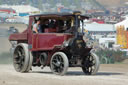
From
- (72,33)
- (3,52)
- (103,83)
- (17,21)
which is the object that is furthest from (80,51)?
(17,21)

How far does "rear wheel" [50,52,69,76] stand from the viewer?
15.1 metres

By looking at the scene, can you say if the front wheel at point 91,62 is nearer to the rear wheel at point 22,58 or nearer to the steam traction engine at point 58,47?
the steam traction engine at point 58,47

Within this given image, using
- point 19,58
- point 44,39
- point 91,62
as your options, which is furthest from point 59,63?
point 19,58

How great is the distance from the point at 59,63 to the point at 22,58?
1.96 meters

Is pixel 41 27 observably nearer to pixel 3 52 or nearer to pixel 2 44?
pixel 3 52

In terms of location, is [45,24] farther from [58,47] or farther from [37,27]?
[58,47]

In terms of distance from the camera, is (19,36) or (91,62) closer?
(91,62)

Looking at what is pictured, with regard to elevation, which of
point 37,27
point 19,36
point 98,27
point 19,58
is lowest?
point 98,27

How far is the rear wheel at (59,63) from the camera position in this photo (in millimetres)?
15069

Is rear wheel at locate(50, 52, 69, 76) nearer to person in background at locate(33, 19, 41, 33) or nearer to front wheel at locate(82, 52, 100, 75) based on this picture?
front wheel at locate(82, 52, 100, 75)

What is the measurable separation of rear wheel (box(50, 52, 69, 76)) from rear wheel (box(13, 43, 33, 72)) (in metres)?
1.18

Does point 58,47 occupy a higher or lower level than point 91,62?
higher

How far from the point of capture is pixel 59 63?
50.6ft

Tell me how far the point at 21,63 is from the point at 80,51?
2471 mm
